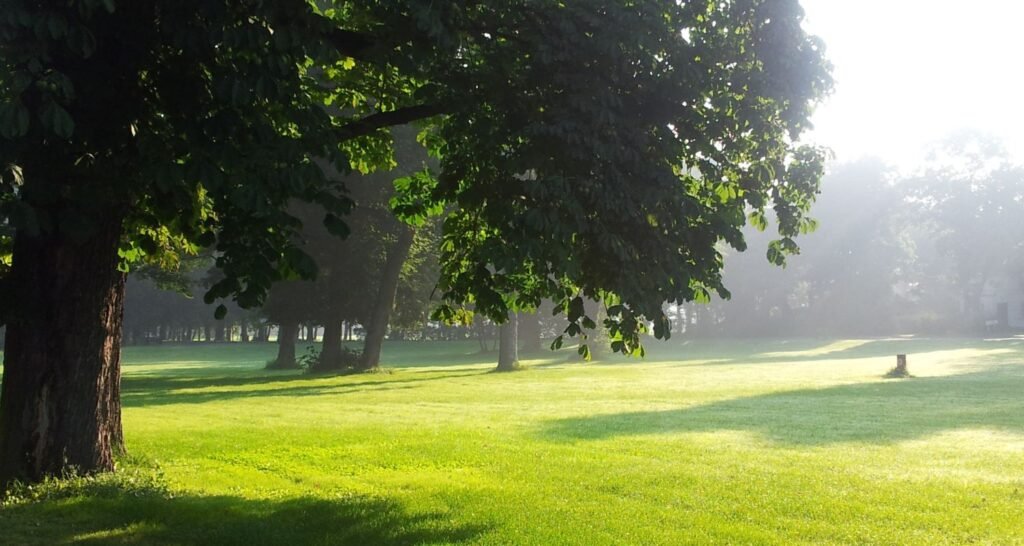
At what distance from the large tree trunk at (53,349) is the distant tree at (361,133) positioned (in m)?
0.02

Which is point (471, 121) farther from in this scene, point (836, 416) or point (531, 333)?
point (531, 333)

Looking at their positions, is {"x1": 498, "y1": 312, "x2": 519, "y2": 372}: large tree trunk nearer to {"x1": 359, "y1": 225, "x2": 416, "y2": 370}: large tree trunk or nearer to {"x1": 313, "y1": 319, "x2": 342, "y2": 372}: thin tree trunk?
{"x1": 359, "y1": 225, "x2": 416, "y2": 370}: large tree trunk

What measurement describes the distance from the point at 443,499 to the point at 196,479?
11.9 ft

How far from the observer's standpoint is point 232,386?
31844mm

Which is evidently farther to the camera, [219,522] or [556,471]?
[556,471]

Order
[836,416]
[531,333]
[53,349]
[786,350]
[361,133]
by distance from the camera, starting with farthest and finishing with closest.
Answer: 1. [531,333]
2. [786,350]
3. [836,416]
4. [361,133]
5. [53,349]

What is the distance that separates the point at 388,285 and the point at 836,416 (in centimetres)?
1970

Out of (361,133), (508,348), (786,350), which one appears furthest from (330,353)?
(786,350)

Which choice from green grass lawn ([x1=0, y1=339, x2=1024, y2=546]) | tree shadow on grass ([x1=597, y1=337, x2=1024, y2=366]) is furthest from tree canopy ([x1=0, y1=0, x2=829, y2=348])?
tree shadow on grass ([x1=597, y1=337, x2=1024, y2=366])

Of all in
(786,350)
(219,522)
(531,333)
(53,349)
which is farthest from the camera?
(531,333)

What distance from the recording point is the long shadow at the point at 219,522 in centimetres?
838

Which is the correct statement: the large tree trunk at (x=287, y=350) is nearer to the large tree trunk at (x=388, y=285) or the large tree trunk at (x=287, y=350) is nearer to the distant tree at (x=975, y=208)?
the large tree trunk at (x=388, y=285)

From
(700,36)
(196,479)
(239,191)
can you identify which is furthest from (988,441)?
(239,191)

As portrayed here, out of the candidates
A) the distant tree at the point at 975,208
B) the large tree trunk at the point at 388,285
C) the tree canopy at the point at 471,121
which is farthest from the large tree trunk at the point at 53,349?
the distant tree at the point at 975,208
